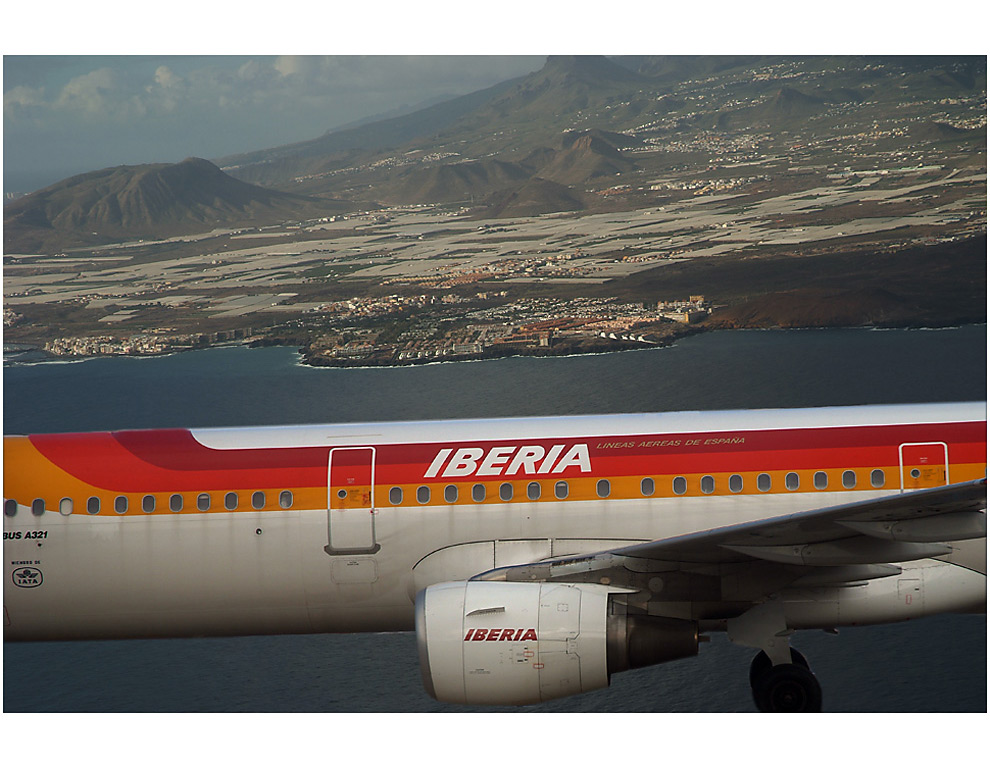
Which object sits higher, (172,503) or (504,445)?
(504,445)

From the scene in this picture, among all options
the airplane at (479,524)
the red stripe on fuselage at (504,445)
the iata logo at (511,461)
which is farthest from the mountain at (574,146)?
the iata logo at (511,461)

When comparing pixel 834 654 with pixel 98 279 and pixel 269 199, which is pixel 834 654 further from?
pixel 269 199

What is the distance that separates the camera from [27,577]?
16.6 metres

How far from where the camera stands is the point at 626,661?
14406 millimetres

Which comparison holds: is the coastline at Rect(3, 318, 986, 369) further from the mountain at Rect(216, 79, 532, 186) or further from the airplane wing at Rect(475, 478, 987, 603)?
the airplane wing at Rect(475, 478, 987, 603)

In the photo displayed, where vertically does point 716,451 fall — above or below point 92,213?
below

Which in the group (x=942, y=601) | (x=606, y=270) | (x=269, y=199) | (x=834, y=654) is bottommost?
(x=834, y=654)

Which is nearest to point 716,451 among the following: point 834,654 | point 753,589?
point 753,589

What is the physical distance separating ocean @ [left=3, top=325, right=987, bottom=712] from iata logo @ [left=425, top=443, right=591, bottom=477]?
31.7 ft

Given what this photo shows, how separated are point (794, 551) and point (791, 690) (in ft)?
8.79

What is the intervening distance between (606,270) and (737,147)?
25072 mm

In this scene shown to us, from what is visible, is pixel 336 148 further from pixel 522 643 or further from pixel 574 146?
pixel 522 643

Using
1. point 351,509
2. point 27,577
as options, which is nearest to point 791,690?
point 351,509

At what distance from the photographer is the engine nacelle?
1404 centimetres
